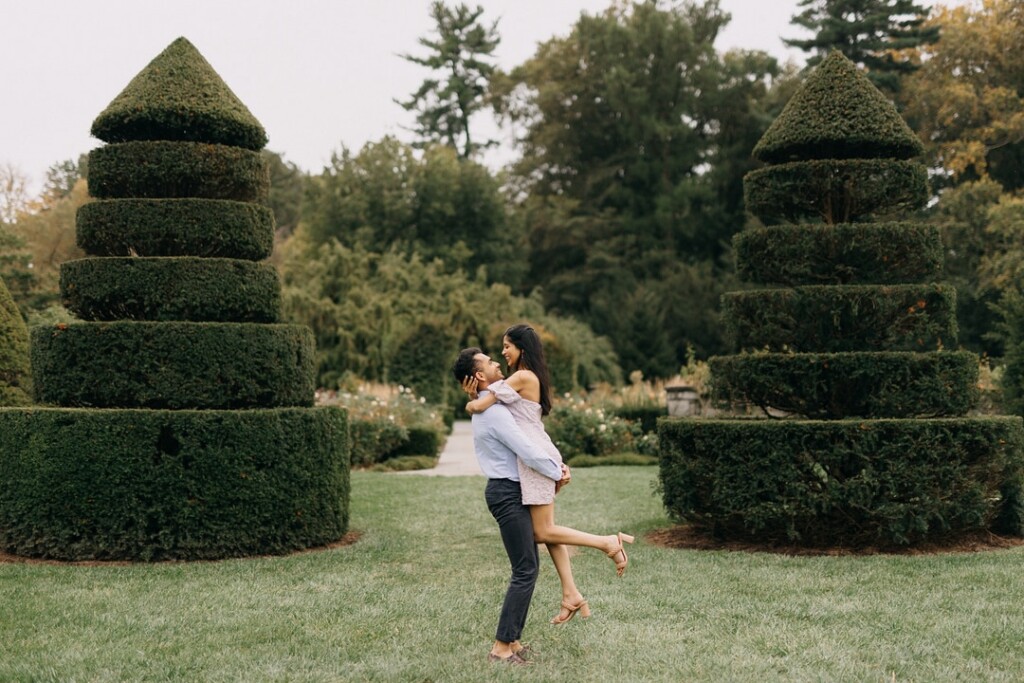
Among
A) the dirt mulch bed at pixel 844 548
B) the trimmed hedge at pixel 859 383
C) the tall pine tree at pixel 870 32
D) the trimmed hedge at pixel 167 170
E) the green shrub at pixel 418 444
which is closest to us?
the dirt mulch bed at pixel 844 548

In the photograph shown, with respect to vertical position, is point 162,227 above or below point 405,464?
above

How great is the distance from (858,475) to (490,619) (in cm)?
362

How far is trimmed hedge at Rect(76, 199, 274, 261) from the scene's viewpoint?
9.02m

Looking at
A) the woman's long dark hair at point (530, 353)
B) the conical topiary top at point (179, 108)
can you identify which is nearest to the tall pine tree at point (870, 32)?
the conical topiary top at point (179, 108)

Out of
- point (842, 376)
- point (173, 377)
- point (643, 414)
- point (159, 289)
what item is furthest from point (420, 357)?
point (842, 376)

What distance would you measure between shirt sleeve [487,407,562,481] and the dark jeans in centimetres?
17

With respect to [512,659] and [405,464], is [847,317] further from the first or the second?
[405,464]

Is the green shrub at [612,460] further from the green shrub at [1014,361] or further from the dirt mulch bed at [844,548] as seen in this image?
the dirt mulch bed at [844,548]

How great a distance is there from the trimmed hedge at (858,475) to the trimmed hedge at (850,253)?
1.61 m

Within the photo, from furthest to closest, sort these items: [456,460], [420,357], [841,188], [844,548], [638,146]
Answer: [638,146] → [420,357] → [456,460] → [841,188] → [844,548]

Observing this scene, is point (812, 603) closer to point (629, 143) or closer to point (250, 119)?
point (250, 119)

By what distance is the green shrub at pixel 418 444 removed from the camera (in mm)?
18406

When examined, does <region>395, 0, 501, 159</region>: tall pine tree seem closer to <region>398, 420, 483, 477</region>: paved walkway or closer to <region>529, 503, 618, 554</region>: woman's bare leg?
<region>398, 420, 483, 477</region>: paved walkway

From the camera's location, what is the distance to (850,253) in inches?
366
